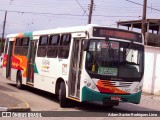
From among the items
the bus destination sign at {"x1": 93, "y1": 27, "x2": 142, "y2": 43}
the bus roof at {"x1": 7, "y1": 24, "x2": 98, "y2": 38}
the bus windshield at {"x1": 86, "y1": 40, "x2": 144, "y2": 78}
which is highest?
the bus roof at {"x1": 7, "y1": 24, "x2": 98, "y2": 38}

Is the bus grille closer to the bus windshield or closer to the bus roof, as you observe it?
the bus windshield

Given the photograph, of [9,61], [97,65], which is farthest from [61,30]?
[9,61]

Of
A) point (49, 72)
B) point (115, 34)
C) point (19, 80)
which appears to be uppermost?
point (115, 34)

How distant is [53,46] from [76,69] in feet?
8.84

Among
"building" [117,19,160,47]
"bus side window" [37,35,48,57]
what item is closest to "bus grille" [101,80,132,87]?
"bus side window" [37,35,48,57]

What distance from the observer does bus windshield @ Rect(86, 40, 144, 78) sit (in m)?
13.2

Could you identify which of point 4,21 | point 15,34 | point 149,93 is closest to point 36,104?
point 15,34

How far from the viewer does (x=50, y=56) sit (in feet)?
53.6

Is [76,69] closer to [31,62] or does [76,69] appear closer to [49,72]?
[49,72]

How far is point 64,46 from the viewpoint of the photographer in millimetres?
14953

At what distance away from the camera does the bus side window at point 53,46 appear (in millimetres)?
15813

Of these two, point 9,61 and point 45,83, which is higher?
point 9,61

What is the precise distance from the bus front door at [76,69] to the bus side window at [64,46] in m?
0.52

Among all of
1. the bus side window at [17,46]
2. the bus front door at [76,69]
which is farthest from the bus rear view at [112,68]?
the bus side window at [17,46]
